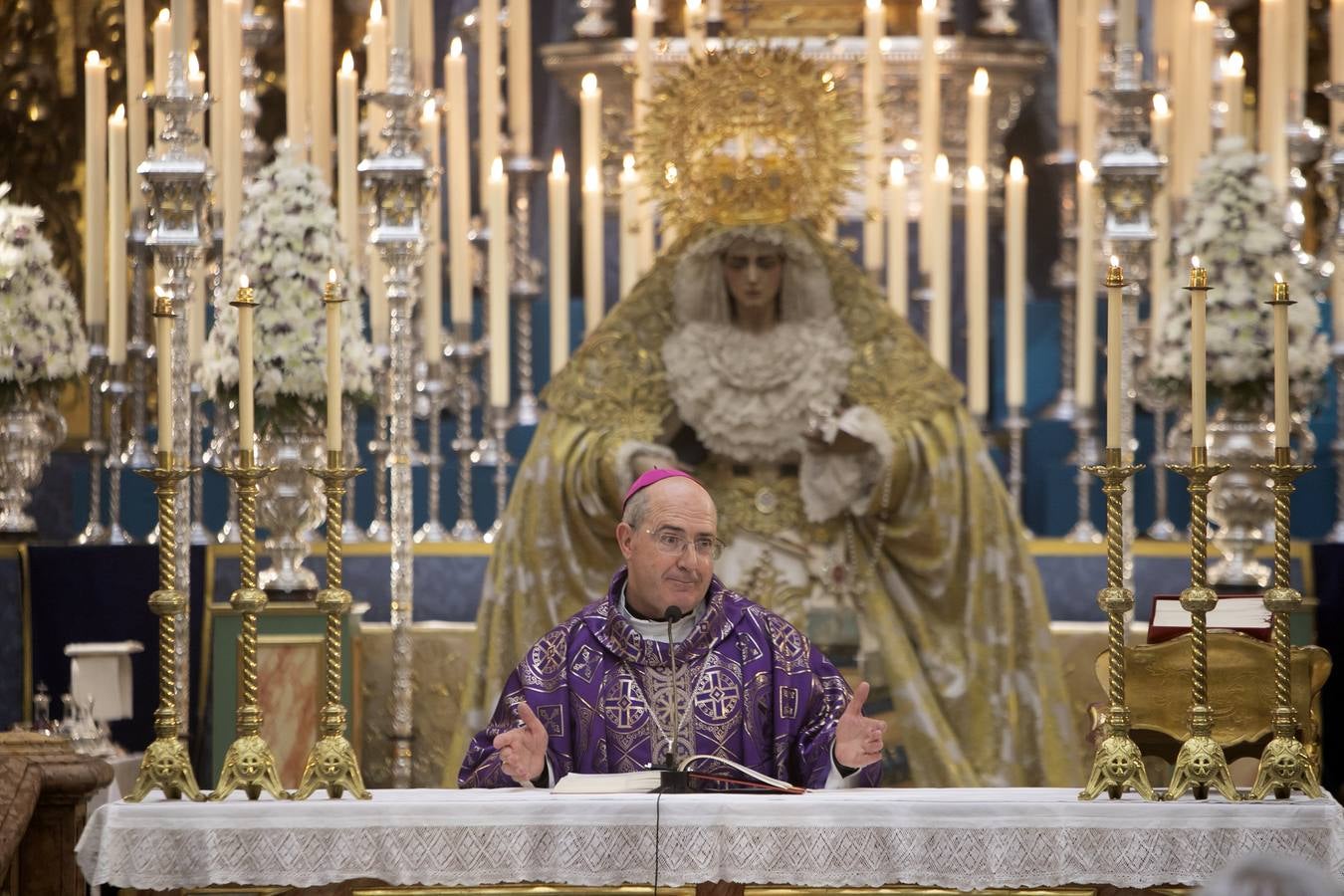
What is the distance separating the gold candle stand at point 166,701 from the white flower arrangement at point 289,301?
257cm

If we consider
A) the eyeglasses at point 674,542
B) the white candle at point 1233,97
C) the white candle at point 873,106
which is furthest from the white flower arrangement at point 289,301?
the white candle at point 1233,97

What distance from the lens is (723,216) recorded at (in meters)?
7.16

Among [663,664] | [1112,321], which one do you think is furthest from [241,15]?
[1112,321]

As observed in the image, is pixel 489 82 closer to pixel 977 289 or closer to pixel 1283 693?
pixel 977 289

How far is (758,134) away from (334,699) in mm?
3129

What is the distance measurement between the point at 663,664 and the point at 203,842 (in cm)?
126

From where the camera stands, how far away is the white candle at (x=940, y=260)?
7777mm

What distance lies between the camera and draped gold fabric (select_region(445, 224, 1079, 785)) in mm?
7031

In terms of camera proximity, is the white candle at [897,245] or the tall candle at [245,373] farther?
the white candle at [897,245]

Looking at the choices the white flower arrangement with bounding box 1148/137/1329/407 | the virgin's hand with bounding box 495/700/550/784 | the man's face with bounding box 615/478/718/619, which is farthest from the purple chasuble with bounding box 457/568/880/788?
the white flower arrangement with bounding box 1148/137/1329/407

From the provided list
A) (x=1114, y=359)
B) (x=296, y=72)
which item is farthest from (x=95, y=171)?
(x=1114, y=359)

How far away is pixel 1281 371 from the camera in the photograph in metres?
Result: 4.45

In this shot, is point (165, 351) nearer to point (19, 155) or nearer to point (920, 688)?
point (920, 688)

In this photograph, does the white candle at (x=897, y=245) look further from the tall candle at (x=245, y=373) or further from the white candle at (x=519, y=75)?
the tall candle at (x=245, y=373)
